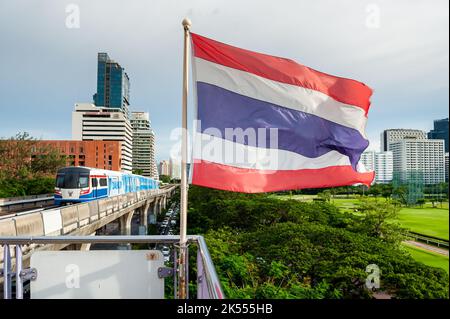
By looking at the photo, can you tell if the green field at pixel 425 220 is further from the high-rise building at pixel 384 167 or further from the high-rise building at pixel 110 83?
the high-rise building at pixel 110 83

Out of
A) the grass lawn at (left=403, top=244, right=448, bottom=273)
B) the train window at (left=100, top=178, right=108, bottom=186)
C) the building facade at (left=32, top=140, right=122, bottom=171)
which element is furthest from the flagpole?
the building facade at (left=32, top=140, right=122, bottom=171)

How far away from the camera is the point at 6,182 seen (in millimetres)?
38438

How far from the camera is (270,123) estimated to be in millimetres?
4090

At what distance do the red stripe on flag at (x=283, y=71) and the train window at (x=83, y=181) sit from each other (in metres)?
17.7

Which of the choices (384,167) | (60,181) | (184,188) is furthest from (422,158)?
(184,188)

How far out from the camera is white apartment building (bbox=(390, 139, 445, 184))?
10338 cm

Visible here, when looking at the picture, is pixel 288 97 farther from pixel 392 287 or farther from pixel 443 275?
pixel 443 275

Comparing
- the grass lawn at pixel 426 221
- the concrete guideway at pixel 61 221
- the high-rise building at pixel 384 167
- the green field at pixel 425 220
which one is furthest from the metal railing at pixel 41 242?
the high-rise building at pixel 384 167

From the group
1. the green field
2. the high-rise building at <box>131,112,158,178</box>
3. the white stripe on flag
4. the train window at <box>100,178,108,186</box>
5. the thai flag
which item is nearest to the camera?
the thai flag

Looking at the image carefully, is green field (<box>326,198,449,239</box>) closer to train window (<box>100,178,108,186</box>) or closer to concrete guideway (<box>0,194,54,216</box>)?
train window (<box>100,178,108,186</box>)

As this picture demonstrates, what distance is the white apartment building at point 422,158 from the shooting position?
4070 inches

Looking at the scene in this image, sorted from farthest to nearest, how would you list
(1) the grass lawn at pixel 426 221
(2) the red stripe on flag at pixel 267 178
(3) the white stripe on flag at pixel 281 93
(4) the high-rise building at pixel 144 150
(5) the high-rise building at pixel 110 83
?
(5) the high-rise building at pixel 110 83 → (4) the high-rise building at pixel 144 150 → (1) the grass lawn at pixel 426 221 → (3) the white stripe on flag at pixel 281 93 → (2) the red stripe on flag at pixel 267 178

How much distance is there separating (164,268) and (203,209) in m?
28.0

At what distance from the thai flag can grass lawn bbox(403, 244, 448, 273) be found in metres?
39.4
